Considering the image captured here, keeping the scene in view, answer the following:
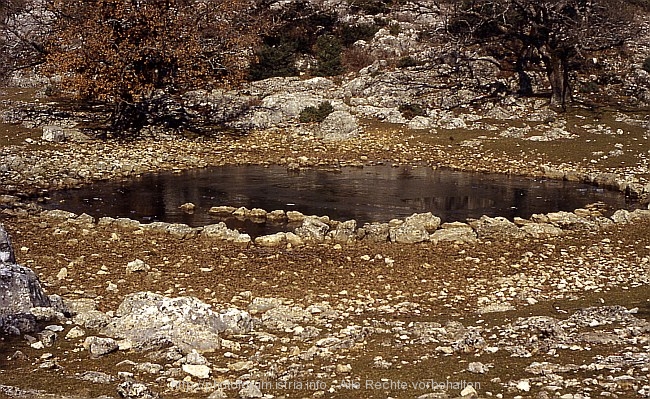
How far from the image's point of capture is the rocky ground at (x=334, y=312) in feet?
30.7

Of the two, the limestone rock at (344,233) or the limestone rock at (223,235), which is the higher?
the limestone rock at (223,235)

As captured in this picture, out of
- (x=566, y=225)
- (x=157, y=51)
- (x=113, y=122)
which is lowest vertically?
(x=566, y=225)

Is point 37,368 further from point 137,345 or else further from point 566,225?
point 566,225

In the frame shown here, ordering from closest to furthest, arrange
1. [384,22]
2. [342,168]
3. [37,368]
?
[37,368] < [342,168] < [384,22]

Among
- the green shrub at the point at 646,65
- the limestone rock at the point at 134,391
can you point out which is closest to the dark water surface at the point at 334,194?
the limestone rock at the point at 134,391

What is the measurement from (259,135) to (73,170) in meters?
8.28

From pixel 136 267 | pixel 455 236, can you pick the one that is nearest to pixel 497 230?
pixel 455 236

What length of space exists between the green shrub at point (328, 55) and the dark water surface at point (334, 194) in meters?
14.6

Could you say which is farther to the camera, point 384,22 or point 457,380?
point 384,22

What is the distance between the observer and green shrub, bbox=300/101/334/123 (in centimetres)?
3319

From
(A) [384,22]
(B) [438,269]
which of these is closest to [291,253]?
(B) [438,269]

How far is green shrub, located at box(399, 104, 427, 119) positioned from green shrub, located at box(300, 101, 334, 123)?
303 cm

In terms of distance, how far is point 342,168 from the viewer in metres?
27.4

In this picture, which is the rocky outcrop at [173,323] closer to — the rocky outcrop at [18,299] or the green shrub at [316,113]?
the rocky outcrop at [18,299]
